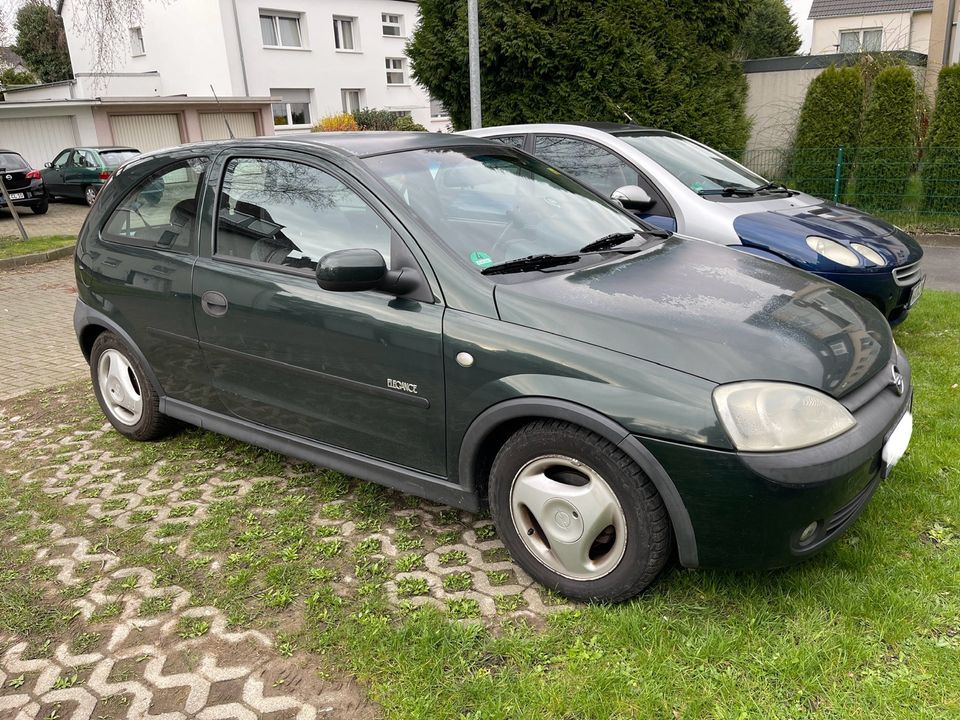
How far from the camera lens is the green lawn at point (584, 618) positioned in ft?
7.77

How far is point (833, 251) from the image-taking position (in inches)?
201

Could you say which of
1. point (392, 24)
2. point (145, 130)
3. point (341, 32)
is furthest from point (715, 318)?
point (392, 24)

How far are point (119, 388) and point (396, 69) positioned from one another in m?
32.7

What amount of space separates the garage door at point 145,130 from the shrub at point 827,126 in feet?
68.6

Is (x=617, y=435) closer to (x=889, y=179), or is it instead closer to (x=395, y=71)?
(x=889, y=179)

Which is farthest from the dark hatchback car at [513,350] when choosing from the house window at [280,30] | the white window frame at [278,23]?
the house window at [280,30]

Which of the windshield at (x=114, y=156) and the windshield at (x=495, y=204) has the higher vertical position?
the windshield at (x=495, y=204)

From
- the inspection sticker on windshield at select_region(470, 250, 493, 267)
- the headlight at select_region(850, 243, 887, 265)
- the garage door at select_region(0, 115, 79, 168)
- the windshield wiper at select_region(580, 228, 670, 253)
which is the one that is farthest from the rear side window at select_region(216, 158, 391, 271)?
the garage door at select_region(0, 115, 79, 168)

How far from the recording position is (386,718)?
2363mm

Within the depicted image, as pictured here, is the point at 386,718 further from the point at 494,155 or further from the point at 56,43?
the point at 56,43

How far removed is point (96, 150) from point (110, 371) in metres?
17.7

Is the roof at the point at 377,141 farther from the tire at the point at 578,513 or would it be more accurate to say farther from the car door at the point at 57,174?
the car door at the point at 57,174

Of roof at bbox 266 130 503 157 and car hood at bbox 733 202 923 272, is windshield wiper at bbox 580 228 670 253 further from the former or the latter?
car hood at bbox 733 202 923 272

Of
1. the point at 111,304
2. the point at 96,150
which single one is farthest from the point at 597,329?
the point at 96,150
